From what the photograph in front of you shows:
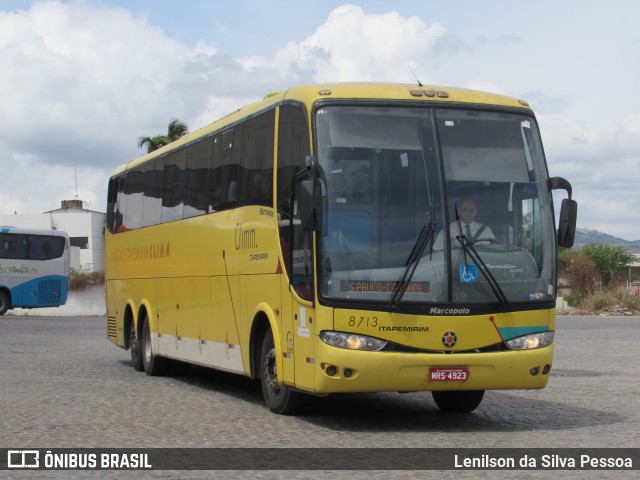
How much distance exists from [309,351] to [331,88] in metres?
2.76

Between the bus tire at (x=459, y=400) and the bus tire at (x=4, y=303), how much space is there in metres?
36.6

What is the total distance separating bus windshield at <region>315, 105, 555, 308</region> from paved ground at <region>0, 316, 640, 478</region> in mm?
1390

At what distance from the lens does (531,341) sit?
11375mm

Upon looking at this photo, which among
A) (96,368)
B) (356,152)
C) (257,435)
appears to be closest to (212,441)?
(257,435)

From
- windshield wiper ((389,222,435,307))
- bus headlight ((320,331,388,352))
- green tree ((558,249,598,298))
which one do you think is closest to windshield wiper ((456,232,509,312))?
windshield wiper ((389,222,435,307))

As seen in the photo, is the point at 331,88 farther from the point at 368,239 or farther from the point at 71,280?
the point at 71,280

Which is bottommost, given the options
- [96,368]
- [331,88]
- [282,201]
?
[96,368]

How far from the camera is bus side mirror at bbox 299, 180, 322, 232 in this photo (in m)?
10.8

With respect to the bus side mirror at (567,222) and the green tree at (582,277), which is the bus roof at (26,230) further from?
the bus side mirror at (567,222)

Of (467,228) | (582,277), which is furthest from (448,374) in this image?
(582,277)

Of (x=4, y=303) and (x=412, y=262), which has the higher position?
(x=412, y=262)

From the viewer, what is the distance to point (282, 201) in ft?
40.0

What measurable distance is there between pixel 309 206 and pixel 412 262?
115 cm

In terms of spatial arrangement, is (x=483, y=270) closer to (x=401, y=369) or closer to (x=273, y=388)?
(x=401, y=369)
